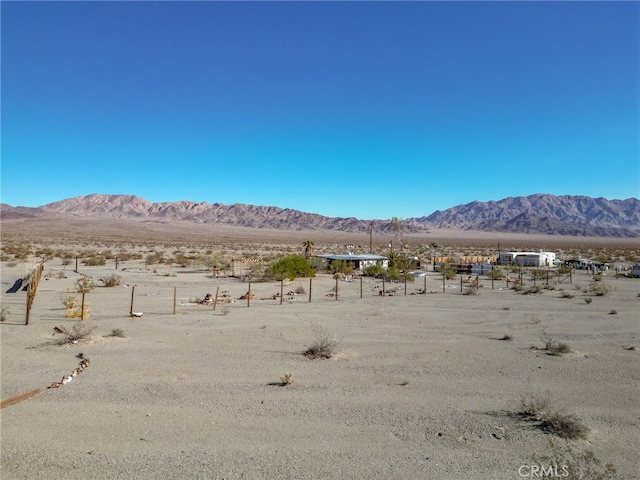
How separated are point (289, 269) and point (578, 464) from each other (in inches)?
1030

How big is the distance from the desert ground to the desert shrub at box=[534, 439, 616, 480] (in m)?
0.06

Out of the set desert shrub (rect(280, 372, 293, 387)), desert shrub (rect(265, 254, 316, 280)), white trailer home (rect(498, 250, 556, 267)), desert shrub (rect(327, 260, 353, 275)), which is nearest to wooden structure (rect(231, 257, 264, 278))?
desert shrub (rect(265, 254, 316, 280))

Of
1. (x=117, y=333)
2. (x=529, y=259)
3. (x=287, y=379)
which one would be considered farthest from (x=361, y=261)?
(x=287, y=379)

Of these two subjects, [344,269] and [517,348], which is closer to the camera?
[517,348]

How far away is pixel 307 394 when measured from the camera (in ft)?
30.1

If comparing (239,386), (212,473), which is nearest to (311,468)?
(212,473)

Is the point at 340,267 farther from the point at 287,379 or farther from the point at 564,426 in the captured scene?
the point at 564,426

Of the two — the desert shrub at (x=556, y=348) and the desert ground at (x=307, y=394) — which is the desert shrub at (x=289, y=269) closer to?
the desert ground at (x=307, y=394)

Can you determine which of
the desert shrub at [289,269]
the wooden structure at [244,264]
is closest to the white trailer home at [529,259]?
the desert shrub at [289,269]

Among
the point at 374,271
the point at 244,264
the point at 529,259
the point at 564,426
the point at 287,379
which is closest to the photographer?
the point at 564,426

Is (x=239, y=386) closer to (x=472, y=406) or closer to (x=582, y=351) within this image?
(x=472, y=406)

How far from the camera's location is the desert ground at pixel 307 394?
21.6 ft

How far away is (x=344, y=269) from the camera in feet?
119

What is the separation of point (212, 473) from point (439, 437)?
3518 mm
